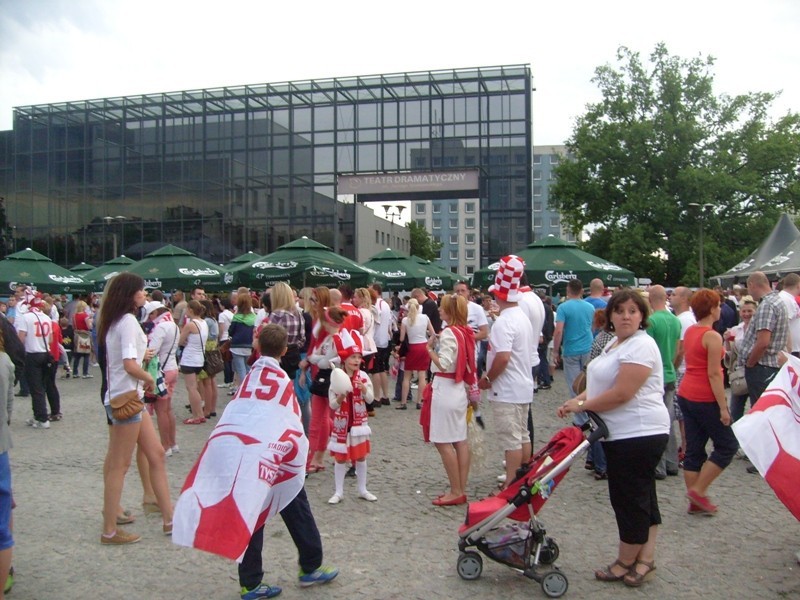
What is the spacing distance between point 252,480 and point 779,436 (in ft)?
11.1

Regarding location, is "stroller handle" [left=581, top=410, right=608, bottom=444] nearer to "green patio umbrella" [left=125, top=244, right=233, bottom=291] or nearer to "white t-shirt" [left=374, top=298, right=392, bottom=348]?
"white t-shirt" [left=374, top=298, right=392, bottom=348]

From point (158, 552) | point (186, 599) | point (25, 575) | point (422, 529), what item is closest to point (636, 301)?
point (422, 529)

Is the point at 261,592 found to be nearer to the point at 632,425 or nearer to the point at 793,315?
the point at 632,425

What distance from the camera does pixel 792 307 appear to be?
22.3 ft

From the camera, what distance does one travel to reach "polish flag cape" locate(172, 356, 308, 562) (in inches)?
149

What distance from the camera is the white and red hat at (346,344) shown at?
6707mm

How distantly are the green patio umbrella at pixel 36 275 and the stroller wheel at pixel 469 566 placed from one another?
15.9 m

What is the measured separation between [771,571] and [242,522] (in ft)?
11.4

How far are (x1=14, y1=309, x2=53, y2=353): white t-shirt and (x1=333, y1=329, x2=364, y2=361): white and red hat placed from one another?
5.91 m

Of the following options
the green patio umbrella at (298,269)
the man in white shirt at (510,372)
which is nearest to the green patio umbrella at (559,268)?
the green patio umbrella at (298,269)

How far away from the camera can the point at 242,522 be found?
12.4 ft

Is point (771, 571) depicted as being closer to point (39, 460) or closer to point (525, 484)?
point (525, 484)

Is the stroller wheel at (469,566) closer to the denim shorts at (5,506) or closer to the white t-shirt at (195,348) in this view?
the denim shorts at (5,506)

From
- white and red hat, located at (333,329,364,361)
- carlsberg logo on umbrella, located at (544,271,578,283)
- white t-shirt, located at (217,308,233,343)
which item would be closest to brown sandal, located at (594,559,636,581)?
white and red hat, located at (333,329,364,361)
